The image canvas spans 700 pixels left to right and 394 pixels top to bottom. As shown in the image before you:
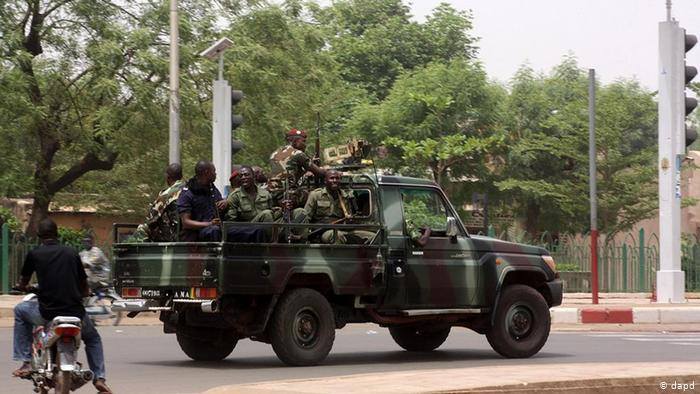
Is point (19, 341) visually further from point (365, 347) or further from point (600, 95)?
point (600, 95)

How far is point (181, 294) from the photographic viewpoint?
1407 cm

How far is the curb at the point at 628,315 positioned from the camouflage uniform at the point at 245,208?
9.70 metres

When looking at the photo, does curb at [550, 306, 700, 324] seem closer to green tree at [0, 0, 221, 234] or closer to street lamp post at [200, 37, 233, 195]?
street lamp post at [200, 37, 233, 195]

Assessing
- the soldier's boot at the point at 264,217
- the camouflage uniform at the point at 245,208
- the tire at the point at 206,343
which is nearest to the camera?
the soldier's boot at the point at 264,217

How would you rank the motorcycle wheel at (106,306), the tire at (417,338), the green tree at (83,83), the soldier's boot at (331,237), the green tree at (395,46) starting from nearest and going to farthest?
the soldier's boot at (331,237) < the tire at (417,338) < the motorcycle wheel at (106,306) < the green tree at (83,83) < the green tree at (395,46)

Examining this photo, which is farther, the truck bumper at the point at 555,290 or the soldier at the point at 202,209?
the truck bumper at the point at 555,290

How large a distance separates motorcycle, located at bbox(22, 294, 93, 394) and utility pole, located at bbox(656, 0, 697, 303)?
1647cm

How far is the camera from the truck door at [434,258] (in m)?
15.3

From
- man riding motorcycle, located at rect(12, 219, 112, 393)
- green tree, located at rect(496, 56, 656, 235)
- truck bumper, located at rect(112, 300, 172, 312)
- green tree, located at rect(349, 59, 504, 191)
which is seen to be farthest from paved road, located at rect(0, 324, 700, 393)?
green tree, located at rect(349, 59, 504, 191)

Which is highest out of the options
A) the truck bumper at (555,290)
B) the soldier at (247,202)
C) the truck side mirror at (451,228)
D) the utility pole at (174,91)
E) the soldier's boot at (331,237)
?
the utility pole at (174,91)

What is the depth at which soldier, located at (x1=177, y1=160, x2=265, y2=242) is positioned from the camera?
554 inches

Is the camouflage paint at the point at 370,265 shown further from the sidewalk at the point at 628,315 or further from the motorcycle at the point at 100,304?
the sidewalk at the point at 628,315

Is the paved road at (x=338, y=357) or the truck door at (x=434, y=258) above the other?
the truck door at (x=434, y=258)

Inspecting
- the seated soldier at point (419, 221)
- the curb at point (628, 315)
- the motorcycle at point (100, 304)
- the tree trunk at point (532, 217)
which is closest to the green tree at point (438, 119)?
the tree trunk at point (532, 217)
